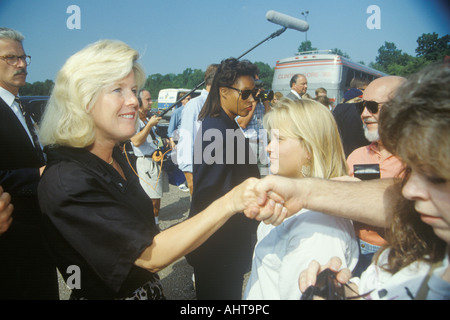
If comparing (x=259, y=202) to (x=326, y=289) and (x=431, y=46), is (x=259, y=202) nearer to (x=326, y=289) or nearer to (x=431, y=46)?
(x=326, y=289)

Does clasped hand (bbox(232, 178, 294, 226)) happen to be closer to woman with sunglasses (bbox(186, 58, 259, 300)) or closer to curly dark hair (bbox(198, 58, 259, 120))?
woman with sunglasses (bbox(186, 58, 259, 300))

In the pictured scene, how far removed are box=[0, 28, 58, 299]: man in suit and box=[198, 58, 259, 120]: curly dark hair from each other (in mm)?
1536

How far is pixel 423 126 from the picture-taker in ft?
2.77

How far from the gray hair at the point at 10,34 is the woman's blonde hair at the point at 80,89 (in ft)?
5.33

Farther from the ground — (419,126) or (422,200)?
(419,126)

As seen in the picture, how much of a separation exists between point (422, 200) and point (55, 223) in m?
1.50

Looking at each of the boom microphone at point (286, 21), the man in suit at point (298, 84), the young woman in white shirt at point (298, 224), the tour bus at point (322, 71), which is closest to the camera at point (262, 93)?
the boom microphone at point (286, 21)

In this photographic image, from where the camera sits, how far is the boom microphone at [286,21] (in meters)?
3.71

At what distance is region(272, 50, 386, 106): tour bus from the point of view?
12.3 metres

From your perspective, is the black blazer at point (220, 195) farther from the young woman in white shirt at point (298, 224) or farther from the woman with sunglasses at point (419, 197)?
the woman with sunglasses at point (419, 197)

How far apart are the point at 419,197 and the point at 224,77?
238 centimetres
